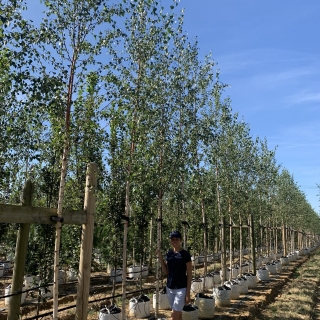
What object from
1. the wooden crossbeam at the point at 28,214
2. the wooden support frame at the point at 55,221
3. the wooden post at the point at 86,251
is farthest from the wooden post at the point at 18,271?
the wooden post at the point at 86,251

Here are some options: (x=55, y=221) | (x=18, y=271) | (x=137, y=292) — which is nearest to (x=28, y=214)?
(x=55, y=221)

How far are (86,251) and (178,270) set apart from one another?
5.02 feet

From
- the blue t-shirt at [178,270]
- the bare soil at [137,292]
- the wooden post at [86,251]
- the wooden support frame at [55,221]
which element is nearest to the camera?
the wooden support frame at [55,221]

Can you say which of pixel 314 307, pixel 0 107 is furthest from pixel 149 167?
pixel 314 307

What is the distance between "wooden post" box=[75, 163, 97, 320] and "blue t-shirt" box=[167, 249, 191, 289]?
1.35 metres

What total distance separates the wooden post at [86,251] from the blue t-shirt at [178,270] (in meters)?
1.35

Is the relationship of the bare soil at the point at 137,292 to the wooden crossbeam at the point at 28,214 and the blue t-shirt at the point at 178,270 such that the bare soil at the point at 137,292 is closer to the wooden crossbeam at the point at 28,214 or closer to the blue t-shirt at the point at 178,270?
the blue t-shirt at the point at 178,270

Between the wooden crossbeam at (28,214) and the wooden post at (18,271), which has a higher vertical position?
the wooden crossbeam at (28,214)

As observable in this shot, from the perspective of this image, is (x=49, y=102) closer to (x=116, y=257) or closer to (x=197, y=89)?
(x=116, y=257)

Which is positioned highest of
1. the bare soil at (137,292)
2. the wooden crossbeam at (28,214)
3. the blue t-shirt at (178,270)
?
the wooden crossbeam at (28,214)

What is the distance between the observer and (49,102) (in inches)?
196

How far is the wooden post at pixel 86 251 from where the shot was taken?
518 centimetres

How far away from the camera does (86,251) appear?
5.32 m

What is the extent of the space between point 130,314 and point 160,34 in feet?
22.5
